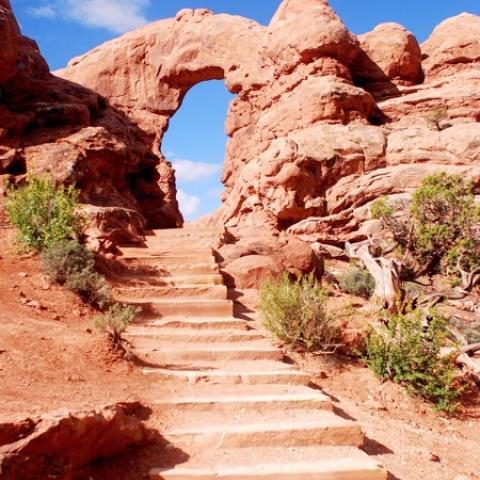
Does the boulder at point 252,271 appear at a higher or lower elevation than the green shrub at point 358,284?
higher

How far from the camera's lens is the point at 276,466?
13.2 feet

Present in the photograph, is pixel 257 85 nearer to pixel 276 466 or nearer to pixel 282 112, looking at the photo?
pixel 282 112

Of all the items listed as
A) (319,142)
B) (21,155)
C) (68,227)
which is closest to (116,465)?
(68,227)

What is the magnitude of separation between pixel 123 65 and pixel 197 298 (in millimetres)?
21955

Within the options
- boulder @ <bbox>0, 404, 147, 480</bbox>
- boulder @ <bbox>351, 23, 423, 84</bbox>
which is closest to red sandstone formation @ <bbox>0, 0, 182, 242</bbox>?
boulder @ <bbox>0, 404, 147, 480</bbox>

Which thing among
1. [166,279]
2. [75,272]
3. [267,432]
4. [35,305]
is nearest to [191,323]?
[166,279]

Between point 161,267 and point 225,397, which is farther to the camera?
point 161,267

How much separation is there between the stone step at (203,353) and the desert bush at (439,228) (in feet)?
15.2

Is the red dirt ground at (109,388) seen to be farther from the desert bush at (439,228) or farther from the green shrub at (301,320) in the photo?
the desert bush at (439,228)

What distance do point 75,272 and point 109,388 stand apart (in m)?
3.09

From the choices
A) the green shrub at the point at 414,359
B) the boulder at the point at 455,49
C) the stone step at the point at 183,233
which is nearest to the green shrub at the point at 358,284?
the stone step at the point at 183,233

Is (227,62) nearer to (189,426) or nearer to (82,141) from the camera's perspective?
(82,141)

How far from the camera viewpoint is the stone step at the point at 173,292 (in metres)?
8.23

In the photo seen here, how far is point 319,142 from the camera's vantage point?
60.2 feet
